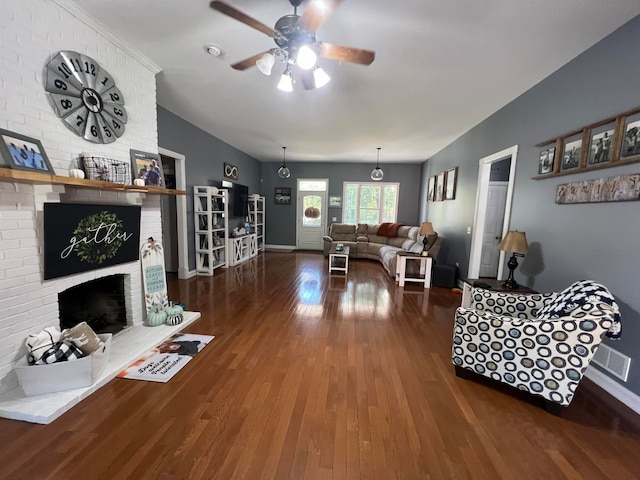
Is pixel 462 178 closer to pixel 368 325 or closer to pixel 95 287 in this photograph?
pixel 368 325

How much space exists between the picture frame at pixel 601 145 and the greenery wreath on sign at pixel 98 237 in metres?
4.20

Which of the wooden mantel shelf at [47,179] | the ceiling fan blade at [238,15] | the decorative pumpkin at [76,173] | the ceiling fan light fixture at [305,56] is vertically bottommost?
the wooden mantel shelf at [47,179]

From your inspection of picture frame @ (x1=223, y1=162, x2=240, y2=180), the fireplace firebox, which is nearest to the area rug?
the fireplace firebox

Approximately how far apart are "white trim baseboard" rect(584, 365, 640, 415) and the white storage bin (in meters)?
3.80

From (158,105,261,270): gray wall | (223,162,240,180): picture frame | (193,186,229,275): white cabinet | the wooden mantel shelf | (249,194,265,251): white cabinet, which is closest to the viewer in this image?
the wooden mantel shelf

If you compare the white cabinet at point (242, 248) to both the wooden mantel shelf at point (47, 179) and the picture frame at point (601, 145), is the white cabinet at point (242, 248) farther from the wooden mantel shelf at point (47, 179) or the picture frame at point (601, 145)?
the picture frame at point (601, 145)

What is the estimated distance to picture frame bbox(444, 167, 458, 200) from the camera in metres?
5.03

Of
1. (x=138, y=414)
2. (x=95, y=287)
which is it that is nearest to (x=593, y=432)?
(x=138, y=414)

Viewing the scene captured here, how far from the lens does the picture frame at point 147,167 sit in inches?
102

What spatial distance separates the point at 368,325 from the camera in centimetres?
299

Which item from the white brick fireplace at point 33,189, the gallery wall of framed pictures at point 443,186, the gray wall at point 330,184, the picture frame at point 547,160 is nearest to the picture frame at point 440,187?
the gallery wall of framed pictures at point 443,186

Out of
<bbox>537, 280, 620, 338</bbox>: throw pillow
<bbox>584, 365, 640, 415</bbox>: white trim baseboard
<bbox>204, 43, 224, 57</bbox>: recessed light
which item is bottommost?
<bbox>584, 365, 640, 415</bbox>: white trim baseboard

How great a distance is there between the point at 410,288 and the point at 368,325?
1.85 metres

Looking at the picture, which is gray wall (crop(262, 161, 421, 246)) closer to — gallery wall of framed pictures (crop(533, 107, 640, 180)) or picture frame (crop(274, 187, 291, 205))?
picture frame (crop(274, 187, 291, 205))
